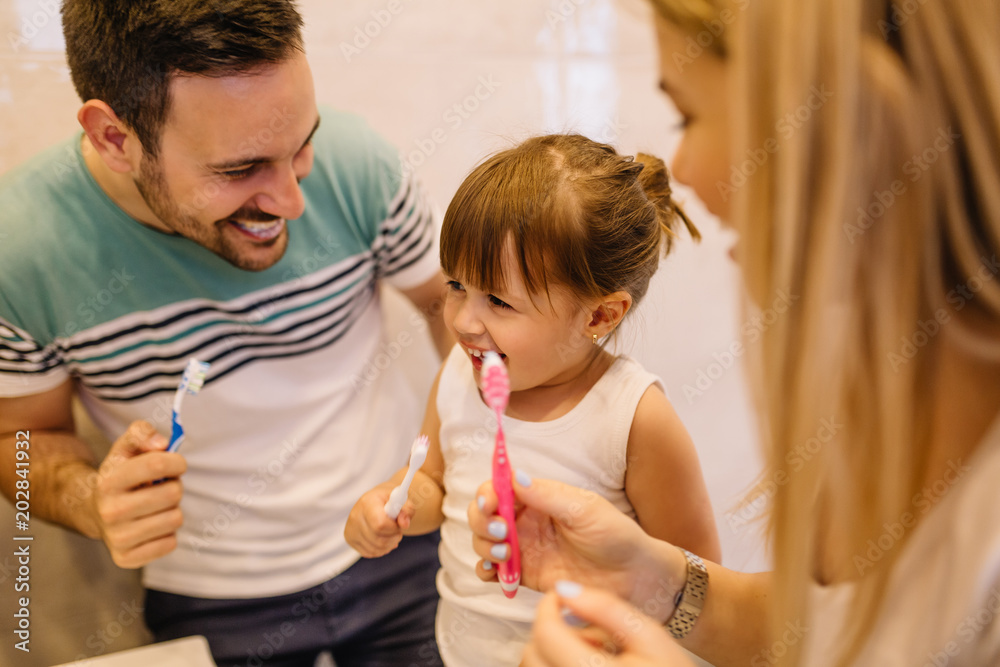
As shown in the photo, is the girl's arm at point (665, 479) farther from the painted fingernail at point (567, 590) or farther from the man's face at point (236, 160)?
the man's face at point (236, 160)

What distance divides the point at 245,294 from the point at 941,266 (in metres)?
0.70

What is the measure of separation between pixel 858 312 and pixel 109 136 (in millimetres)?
726

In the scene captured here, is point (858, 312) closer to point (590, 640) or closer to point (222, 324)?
point (590, 640)

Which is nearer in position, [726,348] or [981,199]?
[981,199]

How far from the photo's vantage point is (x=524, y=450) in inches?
26.8

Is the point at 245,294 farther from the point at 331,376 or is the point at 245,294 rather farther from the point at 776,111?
the point at 776,111

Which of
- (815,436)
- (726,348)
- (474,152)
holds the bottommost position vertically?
(726,348)

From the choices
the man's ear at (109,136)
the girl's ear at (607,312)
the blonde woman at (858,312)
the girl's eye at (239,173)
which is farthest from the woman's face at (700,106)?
the man's ear at (109,136)

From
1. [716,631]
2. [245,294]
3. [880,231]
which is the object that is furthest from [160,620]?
[880,231]

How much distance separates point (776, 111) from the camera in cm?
43

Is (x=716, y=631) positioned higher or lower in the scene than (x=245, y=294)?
lower

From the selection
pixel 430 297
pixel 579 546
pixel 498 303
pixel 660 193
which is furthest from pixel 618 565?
pixel 430 297

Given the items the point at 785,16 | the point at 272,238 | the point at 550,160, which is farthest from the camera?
the point at 272,238

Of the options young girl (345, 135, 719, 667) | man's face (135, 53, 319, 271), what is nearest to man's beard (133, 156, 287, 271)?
man's face (135, 53, 319, 271)
